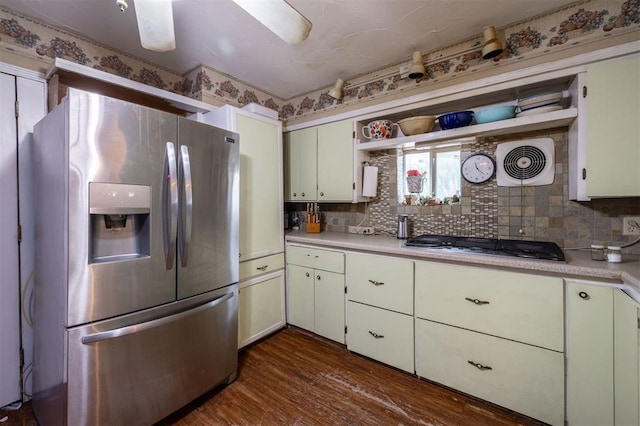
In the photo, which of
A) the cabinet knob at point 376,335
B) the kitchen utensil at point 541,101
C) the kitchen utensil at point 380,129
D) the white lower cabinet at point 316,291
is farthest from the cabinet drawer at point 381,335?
the kitchen utensil at point 541,101

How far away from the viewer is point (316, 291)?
7.56 feet

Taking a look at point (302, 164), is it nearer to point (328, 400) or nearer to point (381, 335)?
point (381, 335)

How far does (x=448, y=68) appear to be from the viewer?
80.2 inches

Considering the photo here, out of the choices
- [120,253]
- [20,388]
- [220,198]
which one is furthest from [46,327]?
[220,198]

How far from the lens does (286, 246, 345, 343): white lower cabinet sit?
2.17 metres

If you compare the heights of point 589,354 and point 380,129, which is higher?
point 380,129

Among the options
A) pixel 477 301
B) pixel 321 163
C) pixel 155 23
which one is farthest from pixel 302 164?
pixel 477 301

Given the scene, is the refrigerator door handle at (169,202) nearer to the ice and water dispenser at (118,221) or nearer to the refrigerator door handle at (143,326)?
the ice and water dispenser at (118,221)

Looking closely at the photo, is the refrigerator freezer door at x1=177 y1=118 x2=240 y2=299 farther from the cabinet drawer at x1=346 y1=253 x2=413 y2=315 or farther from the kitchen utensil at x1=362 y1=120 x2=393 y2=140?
the kitchen utensil at x1=362 y1=120 x2=393 y2=140

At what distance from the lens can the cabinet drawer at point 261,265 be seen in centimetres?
211

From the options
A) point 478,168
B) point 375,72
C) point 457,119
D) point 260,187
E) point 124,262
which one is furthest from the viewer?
point 375,72

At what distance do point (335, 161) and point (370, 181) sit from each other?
382 mm

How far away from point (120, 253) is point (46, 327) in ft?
1.74

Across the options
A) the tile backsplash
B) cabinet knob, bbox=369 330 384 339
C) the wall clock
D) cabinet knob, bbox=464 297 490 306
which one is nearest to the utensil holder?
the tile backsplash
